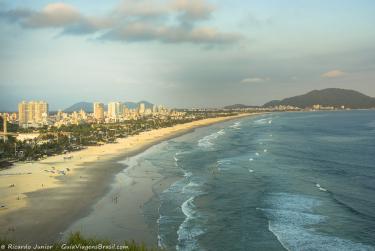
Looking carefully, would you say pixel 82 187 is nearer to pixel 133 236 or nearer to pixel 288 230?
pixel 133 236

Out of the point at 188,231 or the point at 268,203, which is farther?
the point at 268,203

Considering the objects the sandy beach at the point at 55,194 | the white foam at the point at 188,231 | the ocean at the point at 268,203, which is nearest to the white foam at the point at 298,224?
the ocean at the point at 268,203

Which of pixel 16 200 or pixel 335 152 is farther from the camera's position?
pixel 335 152

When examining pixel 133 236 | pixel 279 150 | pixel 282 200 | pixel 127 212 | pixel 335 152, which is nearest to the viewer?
pixel 133 236

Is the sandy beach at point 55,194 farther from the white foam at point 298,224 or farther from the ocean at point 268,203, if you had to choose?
the white foam at point 298,224

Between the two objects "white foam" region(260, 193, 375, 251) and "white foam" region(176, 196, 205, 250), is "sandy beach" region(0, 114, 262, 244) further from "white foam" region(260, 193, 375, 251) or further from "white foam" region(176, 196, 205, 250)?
"white foam" region(260, 193, 375, 251)

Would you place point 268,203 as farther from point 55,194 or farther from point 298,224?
point 55,194

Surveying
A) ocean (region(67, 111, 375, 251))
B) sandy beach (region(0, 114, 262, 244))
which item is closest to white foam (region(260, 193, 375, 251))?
ocean (region(67, 111, 375, 251))

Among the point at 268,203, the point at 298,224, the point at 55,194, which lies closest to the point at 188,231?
the point at 298,224

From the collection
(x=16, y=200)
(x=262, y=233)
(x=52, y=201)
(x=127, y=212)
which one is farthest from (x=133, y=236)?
(x=16, y=200)
